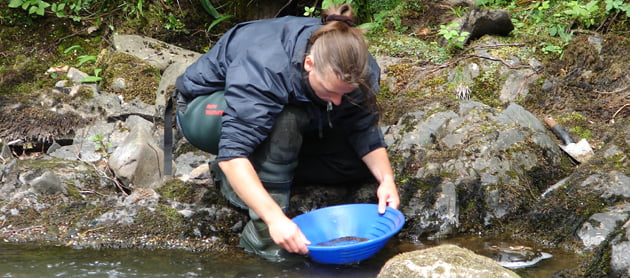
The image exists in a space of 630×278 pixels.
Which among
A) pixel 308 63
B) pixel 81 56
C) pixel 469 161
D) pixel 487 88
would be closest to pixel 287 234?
pixel 308 63

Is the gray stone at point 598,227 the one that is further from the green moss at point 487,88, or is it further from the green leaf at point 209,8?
the green leaf at point 209,8

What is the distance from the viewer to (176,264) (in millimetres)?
3221

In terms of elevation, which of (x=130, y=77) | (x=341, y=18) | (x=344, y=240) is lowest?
(x=344, y=240)

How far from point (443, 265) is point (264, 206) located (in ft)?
2.56

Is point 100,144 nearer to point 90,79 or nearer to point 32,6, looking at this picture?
point 90,79

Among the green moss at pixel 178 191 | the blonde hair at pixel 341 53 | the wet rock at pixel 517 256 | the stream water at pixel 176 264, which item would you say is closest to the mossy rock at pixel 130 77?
the green moss at pixel 178 191

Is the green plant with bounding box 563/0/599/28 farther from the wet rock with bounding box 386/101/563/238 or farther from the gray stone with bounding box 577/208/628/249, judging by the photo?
the gray stone with bounding box 577/208/628/249

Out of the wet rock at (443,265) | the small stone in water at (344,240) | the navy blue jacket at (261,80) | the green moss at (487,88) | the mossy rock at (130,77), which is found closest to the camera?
the wet rock at (443,265)

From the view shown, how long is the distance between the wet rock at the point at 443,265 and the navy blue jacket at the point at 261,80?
2.65 feet

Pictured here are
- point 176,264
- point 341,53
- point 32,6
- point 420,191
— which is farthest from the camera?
point 32,6

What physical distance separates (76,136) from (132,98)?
25.2 inches

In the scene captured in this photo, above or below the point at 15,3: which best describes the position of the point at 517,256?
below

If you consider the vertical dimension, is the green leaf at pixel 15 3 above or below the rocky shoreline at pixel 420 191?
above

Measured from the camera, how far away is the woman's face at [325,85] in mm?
2793
